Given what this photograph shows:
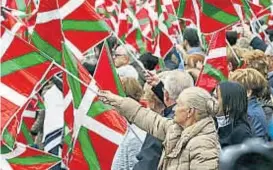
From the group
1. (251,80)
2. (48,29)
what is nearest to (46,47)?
(48,29)

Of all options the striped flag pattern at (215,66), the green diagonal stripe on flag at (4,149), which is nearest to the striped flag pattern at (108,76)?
the green diagonal stripe on flag at (4,149)

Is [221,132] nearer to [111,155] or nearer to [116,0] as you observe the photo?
[111,155]

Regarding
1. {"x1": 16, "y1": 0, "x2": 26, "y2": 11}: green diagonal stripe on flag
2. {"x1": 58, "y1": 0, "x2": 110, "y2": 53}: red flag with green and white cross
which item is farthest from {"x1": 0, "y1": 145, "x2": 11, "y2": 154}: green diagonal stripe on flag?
{"x1": 16, "y1": 0, "x2": 26, "y2": 11}: green diagonal stripe on flag

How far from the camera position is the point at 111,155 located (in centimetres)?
552

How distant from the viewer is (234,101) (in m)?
4.71

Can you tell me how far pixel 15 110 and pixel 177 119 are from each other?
1520 mm

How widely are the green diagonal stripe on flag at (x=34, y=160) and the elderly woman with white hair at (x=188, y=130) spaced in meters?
1.67

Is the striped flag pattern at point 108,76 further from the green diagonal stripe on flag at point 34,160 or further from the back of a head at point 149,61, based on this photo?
the back of a head at point 149,61

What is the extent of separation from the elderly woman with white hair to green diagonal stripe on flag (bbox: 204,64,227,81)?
2.73 m

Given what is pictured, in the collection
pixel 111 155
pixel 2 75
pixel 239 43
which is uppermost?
pixel 2 75

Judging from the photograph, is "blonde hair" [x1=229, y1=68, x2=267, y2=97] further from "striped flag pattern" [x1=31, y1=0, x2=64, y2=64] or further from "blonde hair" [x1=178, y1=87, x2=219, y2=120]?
"striped flag pattern" [x1=31, y1=0, x2=64, y2=64]

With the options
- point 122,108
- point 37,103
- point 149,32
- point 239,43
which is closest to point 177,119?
point 122,108

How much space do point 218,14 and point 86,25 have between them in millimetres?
Answer: 2081

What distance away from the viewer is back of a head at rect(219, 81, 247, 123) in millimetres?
4680
